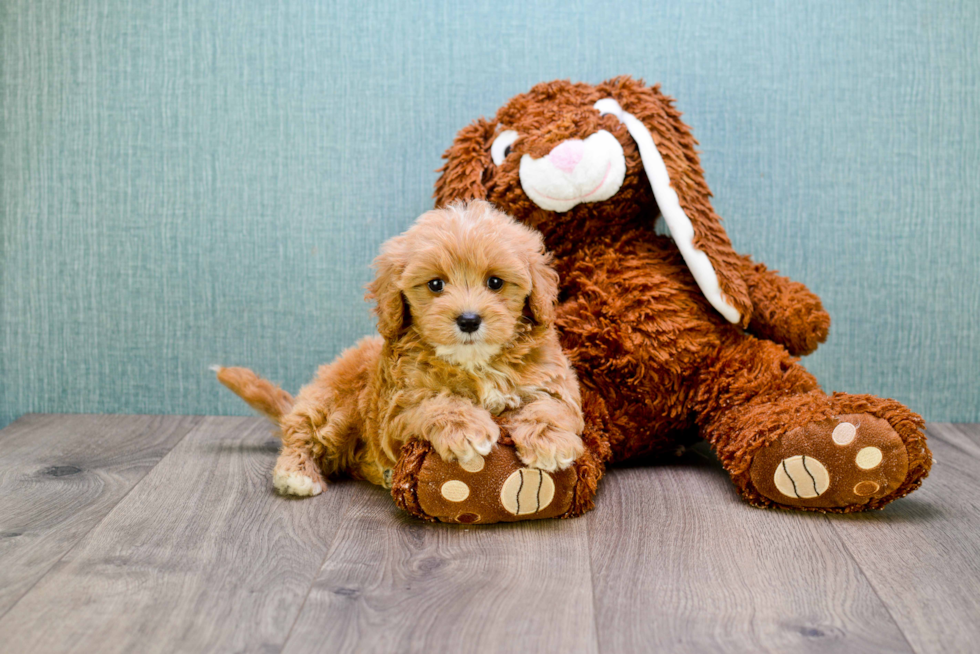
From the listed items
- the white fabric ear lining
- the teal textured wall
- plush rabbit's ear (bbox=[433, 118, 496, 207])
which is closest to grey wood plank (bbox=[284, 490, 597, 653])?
the white fabric ear lining

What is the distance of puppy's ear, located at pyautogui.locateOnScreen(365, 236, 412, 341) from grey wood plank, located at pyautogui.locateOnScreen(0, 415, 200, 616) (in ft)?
1.95

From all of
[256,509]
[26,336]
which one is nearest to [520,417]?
[256,509]

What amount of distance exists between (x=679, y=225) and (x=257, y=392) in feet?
2.94

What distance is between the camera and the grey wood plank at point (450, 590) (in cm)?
101

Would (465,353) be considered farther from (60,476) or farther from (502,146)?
(60,476)

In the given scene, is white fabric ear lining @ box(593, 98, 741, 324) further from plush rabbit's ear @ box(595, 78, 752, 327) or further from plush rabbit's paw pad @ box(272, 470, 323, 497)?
plush rabbit's paw pad @ box(272, 470, 323, 497)

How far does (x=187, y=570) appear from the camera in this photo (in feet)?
3.92

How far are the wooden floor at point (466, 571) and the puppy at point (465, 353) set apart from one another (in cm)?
14

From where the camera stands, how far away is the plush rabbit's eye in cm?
162

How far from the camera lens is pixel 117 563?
1217 mm

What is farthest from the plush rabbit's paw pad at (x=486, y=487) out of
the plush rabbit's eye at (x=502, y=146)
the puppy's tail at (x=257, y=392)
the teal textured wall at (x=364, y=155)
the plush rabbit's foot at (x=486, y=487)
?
the teal textured wall at (x=364, y=155)

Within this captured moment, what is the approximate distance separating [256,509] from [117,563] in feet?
0.88

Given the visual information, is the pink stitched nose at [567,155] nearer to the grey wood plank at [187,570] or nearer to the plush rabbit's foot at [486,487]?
the plush rabbit's foot at [486,487]

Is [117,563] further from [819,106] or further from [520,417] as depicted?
[819,106]
